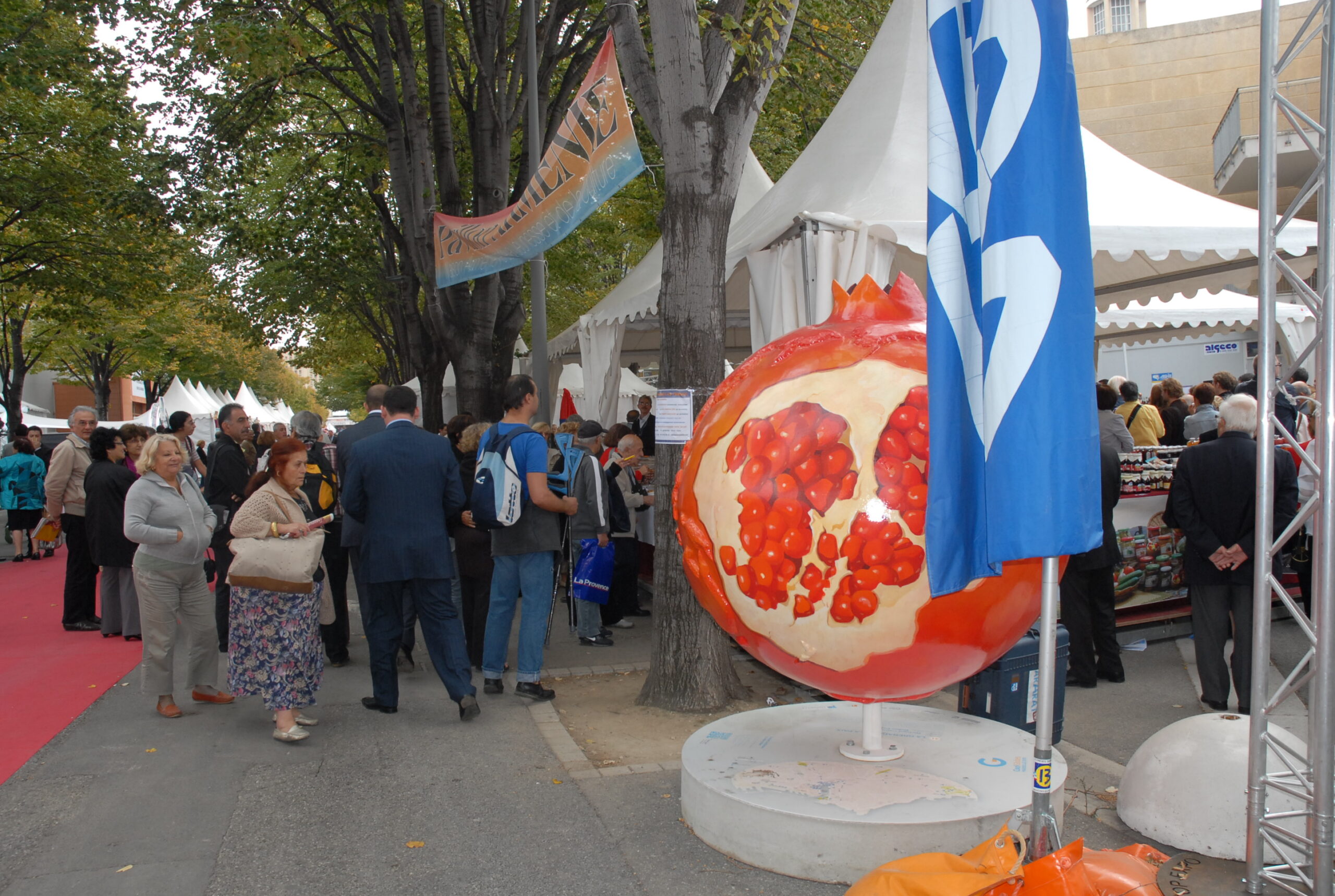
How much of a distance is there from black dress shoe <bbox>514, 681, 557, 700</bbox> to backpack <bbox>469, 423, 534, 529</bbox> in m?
1.04

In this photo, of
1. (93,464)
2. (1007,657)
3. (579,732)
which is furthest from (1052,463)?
(93,464)

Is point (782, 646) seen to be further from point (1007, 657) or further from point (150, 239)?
point (150, 239)

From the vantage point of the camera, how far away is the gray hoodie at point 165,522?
6.11 m

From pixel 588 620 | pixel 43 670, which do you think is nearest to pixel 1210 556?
pixel 588 620

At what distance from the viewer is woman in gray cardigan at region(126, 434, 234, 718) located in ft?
20.2

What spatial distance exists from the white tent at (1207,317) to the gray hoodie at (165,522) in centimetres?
987

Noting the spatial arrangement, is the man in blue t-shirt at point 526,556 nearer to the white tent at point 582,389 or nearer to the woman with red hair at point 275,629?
the woman with red hair at point 275,629

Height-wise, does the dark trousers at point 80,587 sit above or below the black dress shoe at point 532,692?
above

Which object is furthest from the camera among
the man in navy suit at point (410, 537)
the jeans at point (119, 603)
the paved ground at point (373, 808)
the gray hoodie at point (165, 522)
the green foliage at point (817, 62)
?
the green foliage at point (817, 62)

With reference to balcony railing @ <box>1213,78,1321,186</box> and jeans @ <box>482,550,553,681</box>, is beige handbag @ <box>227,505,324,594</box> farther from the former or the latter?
balcony railing @ <box>1213,78,1321,186</box>

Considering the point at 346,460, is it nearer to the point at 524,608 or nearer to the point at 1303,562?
the point at 524,608

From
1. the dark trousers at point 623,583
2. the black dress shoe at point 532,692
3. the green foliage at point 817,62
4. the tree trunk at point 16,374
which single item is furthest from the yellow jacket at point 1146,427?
the tree trunk at point 16,374

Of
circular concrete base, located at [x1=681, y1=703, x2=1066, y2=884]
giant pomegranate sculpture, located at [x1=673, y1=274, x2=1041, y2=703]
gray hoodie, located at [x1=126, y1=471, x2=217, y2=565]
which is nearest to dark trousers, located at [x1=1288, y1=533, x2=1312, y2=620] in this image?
circular concrete base, located at [x1=681, y1=703, x2=1066, y2=884]

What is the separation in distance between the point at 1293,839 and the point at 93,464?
28.4 feet
